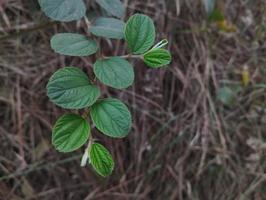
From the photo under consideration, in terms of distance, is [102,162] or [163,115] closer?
[102,162]

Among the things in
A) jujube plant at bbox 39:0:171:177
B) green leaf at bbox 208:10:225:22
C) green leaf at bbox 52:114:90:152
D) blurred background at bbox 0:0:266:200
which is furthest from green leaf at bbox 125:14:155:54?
green leaf at bbox 208:10:225:22

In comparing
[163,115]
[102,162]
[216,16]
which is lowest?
[163,115]

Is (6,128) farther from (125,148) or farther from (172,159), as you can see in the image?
(172,159)

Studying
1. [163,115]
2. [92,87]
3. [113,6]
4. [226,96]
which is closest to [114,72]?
[92,87]

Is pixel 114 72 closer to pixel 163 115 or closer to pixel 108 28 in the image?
pixel 108 28

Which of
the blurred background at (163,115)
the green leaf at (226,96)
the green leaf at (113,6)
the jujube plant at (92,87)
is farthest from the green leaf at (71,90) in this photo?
the green leaf at (226,96)

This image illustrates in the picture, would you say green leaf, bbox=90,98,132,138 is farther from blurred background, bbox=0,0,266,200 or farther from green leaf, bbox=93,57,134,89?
blurred background, bbox=0,0,266,200

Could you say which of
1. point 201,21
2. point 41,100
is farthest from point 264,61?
point 41,100
